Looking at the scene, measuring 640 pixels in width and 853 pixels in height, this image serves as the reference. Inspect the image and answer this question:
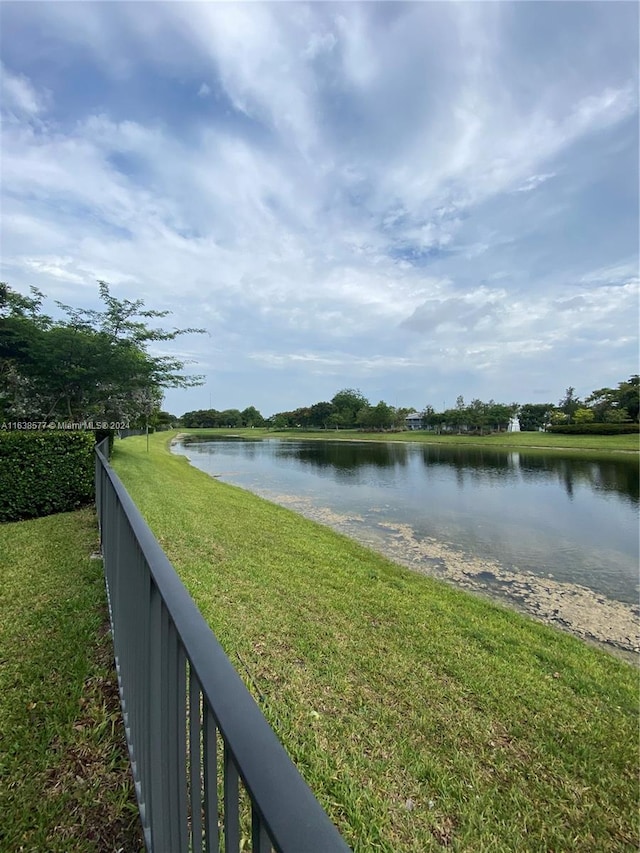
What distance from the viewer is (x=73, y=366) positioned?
39.2 feet

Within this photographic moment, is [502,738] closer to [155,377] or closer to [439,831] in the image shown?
[439,831]

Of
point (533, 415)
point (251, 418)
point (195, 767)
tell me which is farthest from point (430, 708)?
point (251, 418)

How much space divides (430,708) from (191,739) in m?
2.74

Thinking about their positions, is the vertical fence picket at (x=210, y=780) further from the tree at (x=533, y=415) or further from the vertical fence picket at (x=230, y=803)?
the tree at (x=533, y=415)

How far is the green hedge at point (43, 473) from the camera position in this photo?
7.31m

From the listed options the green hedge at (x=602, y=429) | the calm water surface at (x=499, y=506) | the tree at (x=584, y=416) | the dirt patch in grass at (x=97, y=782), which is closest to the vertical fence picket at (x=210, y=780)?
the dirt patch in grass at (x=97, y=782)

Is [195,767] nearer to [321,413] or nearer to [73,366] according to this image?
[73,366]

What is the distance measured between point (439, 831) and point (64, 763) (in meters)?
1.95

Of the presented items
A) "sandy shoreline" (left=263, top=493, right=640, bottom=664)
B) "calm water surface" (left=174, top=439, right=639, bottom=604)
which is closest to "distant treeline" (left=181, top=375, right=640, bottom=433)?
"calm water surface" (left=174, top=439, right=639, bottom=604)

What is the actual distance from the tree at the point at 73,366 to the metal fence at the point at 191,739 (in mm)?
11320

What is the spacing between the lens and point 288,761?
0.71m

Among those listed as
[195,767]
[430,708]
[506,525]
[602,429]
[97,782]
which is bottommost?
[506,525]

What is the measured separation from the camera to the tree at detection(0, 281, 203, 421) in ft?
37.2

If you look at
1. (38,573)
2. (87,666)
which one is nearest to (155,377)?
(38,573)
